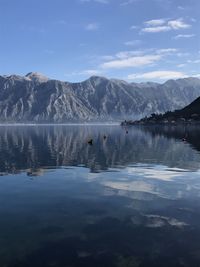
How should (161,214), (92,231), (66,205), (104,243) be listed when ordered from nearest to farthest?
(104,243) → (92,231) → (161,214) → (66,205)

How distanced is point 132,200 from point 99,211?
18.3 ft

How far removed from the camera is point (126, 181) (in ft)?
170

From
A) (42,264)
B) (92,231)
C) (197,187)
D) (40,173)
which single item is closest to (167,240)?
(92,231)

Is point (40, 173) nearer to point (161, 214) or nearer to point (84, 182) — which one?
point (84, 182)

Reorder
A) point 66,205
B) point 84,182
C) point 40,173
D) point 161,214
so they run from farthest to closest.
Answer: point 40,173, point 84,182, point 66,205, point 161,214

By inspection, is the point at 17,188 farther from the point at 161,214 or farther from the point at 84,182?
the point at 161,214

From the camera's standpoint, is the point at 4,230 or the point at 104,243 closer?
the point at 104,243

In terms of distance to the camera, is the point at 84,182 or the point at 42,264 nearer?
the point at 42,264

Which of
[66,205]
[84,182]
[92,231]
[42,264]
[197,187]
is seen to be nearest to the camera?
[42,264]

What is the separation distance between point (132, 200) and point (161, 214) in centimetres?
598

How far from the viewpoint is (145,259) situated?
22750 mm

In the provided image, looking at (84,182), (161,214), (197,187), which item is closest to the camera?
(161,214)

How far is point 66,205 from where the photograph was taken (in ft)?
120

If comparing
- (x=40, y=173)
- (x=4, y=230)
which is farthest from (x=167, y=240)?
(x=40, y=173)
